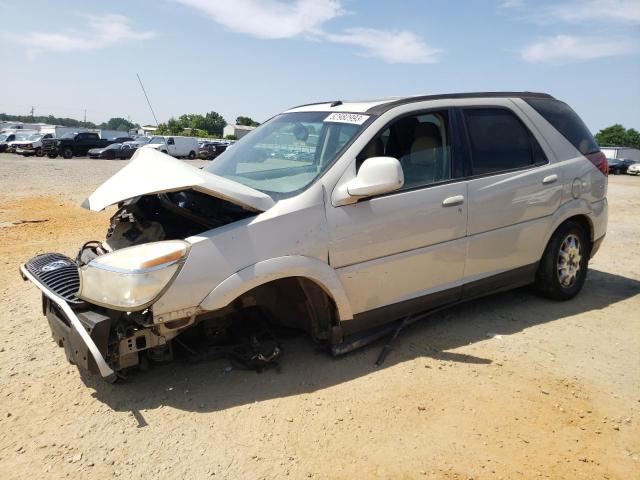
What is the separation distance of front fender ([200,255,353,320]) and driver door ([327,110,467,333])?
8 cm

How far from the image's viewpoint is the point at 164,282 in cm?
286

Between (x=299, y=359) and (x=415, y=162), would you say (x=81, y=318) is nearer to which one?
(x=299, y=359)

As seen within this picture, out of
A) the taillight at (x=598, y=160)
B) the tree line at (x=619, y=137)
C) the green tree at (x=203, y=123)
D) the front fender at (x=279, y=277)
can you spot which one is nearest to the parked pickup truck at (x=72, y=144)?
the taillight at (x=598, y=160)

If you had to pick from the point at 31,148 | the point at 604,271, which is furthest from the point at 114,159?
the point at 604,271

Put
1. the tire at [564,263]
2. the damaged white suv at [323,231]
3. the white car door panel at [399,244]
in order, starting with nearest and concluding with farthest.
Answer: the damaged white suv at [323,231] < the white car door panel at [399,244] < the tire at [564,263]

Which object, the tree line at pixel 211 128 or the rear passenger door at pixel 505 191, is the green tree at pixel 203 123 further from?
the rear passenger door at pixel 505 191

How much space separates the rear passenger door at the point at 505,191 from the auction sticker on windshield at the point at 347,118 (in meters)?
0.92

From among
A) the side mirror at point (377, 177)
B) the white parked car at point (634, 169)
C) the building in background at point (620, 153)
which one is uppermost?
the building in background at point (620, 153)

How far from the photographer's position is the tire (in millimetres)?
4773

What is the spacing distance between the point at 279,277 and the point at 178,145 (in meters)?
34.7

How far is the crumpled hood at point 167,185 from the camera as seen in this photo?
3.00 m

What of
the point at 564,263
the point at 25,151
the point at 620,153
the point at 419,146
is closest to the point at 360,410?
the point at 419,146

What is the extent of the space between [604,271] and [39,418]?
243 inches

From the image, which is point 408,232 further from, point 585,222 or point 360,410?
point 585,222
